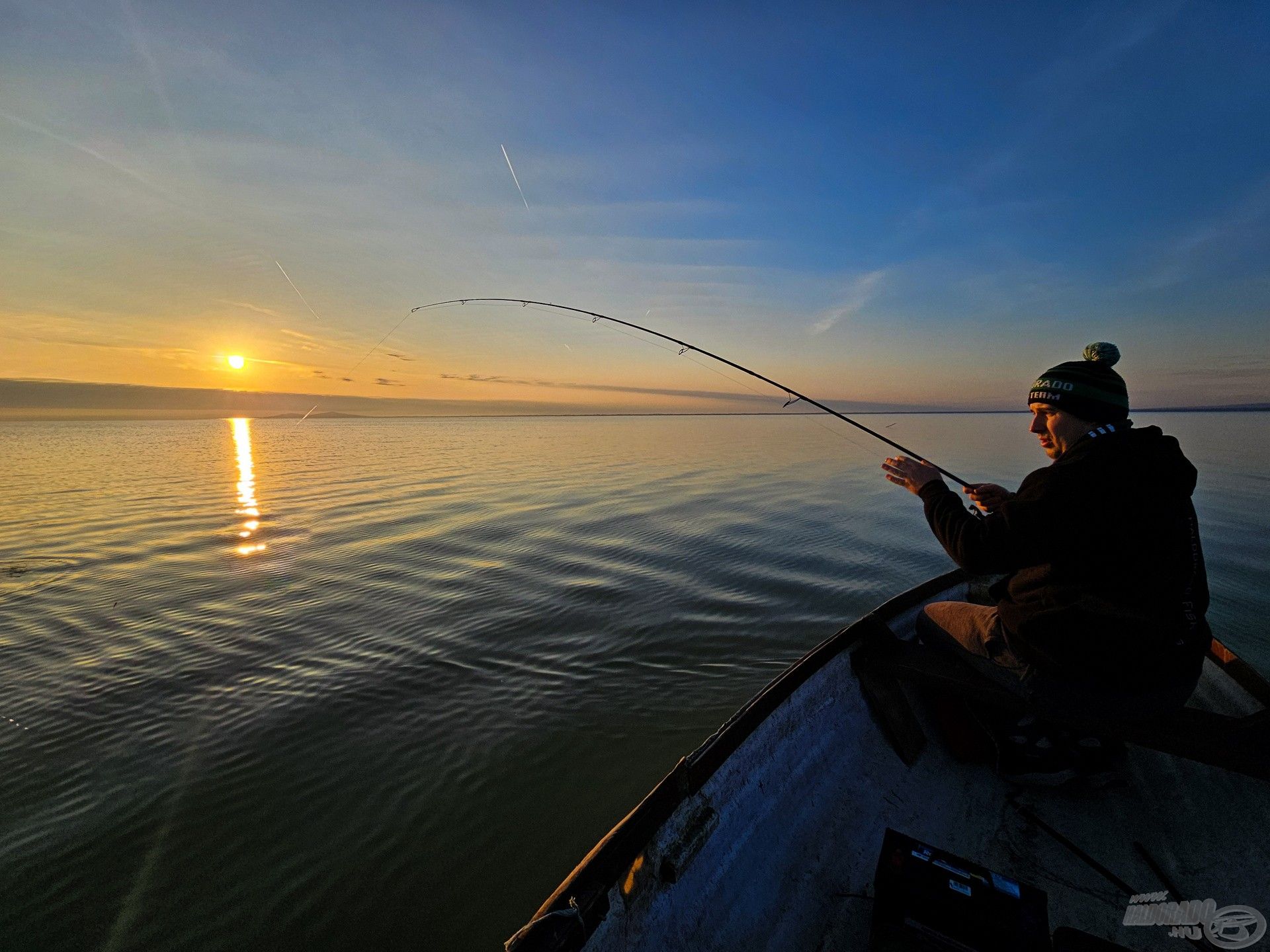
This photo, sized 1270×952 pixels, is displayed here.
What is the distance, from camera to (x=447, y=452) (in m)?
38.3

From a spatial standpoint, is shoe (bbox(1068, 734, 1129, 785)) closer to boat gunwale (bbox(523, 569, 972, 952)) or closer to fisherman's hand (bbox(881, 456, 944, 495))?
boat gunwale (bbox(523, 569, 972, 952))

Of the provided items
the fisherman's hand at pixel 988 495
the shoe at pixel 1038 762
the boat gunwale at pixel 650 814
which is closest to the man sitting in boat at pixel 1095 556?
the fisherman's hand at pixel 988 495

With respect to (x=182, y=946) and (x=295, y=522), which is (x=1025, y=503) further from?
(x=295, y=522)

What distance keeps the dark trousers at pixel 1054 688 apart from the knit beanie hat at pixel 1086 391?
1.50 m

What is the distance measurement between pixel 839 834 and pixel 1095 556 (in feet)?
7.15

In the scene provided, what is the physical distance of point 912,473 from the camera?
3.69 metres

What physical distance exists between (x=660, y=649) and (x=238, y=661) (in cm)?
543

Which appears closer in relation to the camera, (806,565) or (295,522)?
(806,565)

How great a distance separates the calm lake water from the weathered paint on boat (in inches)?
70.4

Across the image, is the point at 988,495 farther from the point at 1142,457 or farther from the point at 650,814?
the point at 650,814

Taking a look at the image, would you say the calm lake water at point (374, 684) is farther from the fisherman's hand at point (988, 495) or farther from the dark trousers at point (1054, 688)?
the fisherman's hand at point (988, 495)

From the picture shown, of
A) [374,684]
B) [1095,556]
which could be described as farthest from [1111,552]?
Result: [374,684]

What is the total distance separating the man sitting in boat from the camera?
2.73m

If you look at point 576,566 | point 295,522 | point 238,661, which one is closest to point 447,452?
point 295,522
